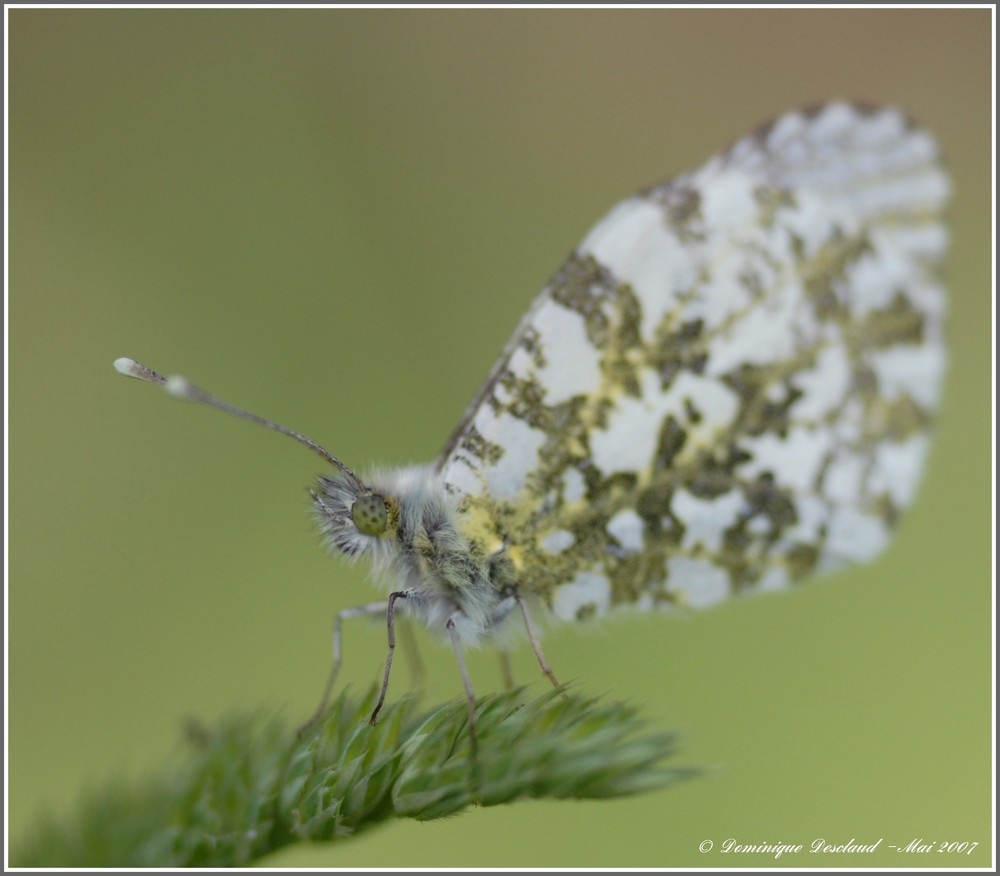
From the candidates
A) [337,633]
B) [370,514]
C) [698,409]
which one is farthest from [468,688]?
[698,409]

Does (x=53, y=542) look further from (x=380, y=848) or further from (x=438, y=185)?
(x=438, y=185)

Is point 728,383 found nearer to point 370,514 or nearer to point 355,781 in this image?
point 370,514

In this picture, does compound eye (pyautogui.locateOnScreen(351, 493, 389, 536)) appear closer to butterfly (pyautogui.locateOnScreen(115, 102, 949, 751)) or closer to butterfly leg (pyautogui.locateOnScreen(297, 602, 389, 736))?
butterfly (pyautogui.locateOnScreen(115, 102, 949, 751))

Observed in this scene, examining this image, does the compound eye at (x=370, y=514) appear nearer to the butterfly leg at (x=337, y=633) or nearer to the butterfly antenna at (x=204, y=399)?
the butterfly antenna at (x=204, y=399)

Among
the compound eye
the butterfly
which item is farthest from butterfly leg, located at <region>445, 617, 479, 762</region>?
the compound eye

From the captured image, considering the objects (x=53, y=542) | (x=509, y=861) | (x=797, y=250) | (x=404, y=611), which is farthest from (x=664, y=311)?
(x=53, y=542)

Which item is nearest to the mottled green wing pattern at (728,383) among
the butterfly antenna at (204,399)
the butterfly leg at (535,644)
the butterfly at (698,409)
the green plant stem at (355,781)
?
the butterfly at (698,409)
